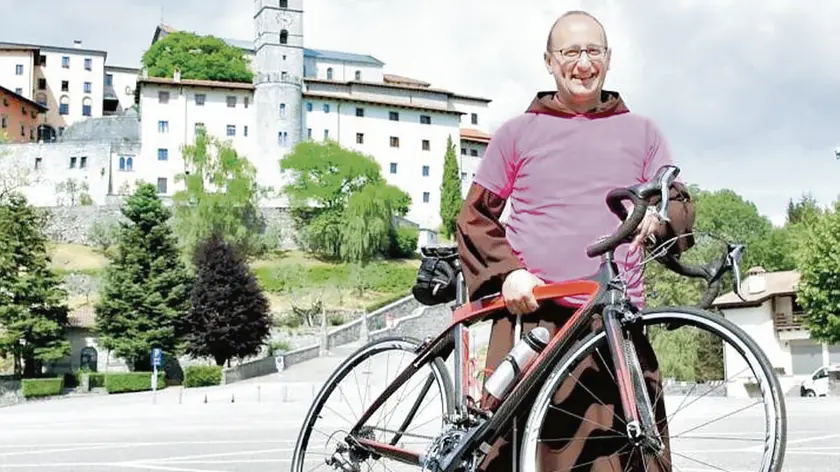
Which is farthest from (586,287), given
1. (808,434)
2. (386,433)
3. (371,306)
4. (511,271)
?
(371,306)

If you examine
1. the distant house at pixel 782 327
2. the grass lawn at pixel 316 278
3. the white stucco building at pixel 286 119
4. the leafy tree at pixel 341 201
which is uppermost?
the white stucco building at pixel 286 119

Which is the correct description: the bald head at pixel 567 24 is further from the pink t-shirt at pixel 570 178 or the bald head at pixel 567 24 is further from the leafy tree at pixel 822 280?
the leafy tree at pixel 822 280

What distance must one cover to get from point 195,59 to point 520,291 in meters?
103

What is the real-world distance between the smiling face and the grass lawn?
66317mm

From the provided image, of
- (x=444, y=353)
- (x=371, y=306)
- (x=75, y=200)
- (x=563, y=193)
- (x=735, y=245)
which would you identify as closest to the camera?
(x=735, y=245)

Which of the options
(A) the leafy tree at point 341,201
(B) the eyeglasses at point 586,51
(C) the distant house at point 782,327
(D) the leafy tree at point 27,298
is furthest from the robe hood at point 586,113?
(A) the leafy tree at point 341,201

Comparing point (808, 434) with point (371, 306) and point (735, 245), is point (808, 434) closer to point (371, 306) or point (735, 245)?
point (735, 245)

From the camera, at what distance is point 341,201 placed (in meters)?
87.9

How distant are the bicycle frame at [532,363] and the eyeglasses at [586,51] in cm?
72

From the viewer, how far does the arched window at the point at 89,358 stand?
58125mm

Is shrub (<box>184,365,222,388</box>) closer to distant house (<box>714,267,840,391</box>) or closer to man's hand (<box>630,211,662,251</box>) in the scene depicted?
distant house (<box>714,267,840,391</box>)

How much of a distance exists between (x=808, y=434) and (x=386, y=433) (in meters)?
9.22

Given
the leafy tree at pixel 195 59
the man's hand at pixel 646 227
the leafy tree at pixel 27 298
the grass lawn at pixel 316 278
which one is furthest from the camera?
the leafy tree at pixel 195 59

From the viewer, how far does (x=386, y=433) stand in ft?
16.1
